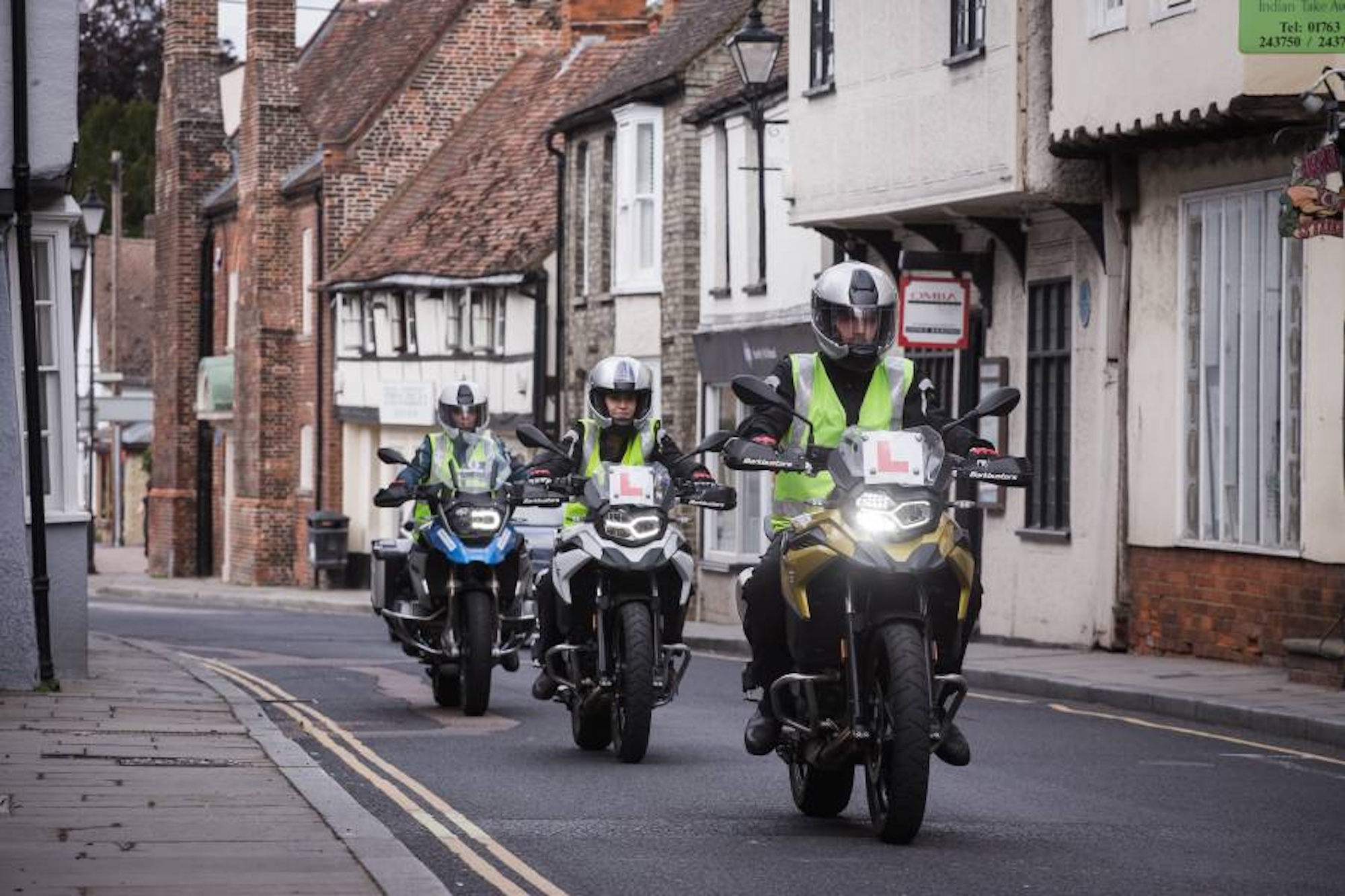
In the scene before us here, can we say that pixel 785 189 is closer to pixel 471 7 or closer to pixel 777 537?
pixel 777 537

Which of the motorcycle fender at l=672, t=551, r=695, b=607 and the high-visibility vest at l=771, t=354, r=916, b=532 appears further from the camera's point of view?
the motorcycle fender at l=672, t=551, r=695, b=607

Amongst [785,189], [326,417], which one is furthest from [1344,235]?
[326,417]

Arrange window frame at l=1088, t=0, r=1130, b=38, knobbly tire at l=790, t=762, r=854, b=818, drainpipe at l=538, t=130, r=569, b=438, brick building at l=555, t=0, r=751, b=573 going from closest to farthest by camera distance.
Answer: knobbly tire at l=790, t=762, r=854, b=818 < window frame at l=1088, t=0, r=1130, b=38 < brick building at l=555, t=0, r=751, b=573 < drainpipe at l=538, t=130, r=569, b=438

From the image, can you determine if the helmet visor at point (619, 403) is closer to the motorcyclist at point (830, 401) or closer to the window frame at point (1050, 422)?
the motorcyclist at point (830, 401)

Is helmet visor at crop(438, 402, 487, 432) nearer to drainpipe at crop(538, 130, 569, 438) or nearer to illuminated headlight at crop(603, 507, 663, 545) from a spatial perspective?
illuminated headlight at crop(603, 507, 663, 545)

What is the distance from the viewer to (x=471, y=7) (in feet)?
175

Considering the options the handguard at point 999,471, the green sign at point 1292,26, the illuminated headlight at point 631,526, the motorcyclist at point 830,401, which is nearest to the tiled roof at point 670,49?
the green sign at point 1292,26

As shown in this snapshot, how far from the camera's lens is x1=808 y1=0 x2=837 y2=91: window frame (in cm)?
2877

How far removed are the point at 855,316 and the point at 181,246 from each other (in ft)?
170

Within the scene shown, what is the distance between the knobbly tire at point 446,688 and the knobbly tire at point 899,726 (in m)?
7.60

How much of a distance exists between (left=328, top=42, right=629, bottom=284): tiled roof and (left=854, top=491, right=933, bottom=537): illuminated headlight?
3433 cm

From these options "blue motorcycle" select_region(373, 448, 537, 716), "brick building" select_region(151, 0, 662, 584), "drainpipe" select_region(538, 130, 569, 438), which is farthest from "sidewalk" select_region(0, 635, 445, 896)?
"brick building" select_region(151, 0, 662, 584)

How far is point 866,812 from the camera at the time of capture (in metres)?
11.7

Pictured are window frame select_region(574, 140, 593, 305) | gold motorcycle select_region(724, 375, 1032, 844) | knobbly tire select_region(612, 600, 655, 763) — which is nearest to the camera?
gold motorcycle select_region(724, 375, 1032, 844)
